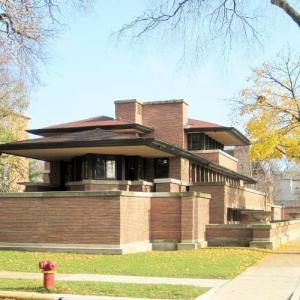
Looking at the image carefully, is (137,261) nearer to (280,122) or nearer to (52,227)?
(52,227)

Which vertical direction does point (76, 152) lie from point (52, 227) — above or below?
above

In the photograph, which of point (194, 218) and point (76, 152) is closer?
point (194, 218)

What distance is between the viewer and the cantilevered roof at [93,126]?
105 ft

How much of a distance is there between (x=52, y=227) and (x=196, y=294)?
1097cm

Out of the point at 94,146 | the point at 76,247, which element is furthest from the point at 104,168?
the point at 76,247

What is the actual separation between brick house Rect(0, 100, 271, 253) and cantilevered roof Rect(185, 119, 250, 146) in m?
0.07

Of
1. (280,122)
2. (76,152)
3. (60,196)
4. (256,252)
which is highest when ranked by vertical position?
(280,122)

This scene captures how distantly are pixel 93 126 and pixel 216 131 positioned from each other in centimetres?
817

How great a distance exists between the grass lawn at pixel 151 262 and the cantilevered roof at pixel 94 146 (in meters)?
5.23

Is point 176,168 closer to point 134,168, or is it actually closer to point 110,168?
point 134,168

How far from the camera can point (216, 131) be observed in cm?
3641

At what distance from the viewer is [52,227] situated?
21859mm

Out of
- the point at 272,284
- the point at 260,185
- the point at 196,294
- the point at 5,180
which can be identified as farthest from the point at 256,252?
the point at 260,185

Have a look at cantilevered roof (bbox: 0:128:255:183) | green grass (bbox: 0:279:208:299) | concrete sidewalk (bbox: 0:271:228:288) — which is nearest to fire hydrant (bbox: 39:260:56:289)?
green grass (bbox: 0:279:208:299)
